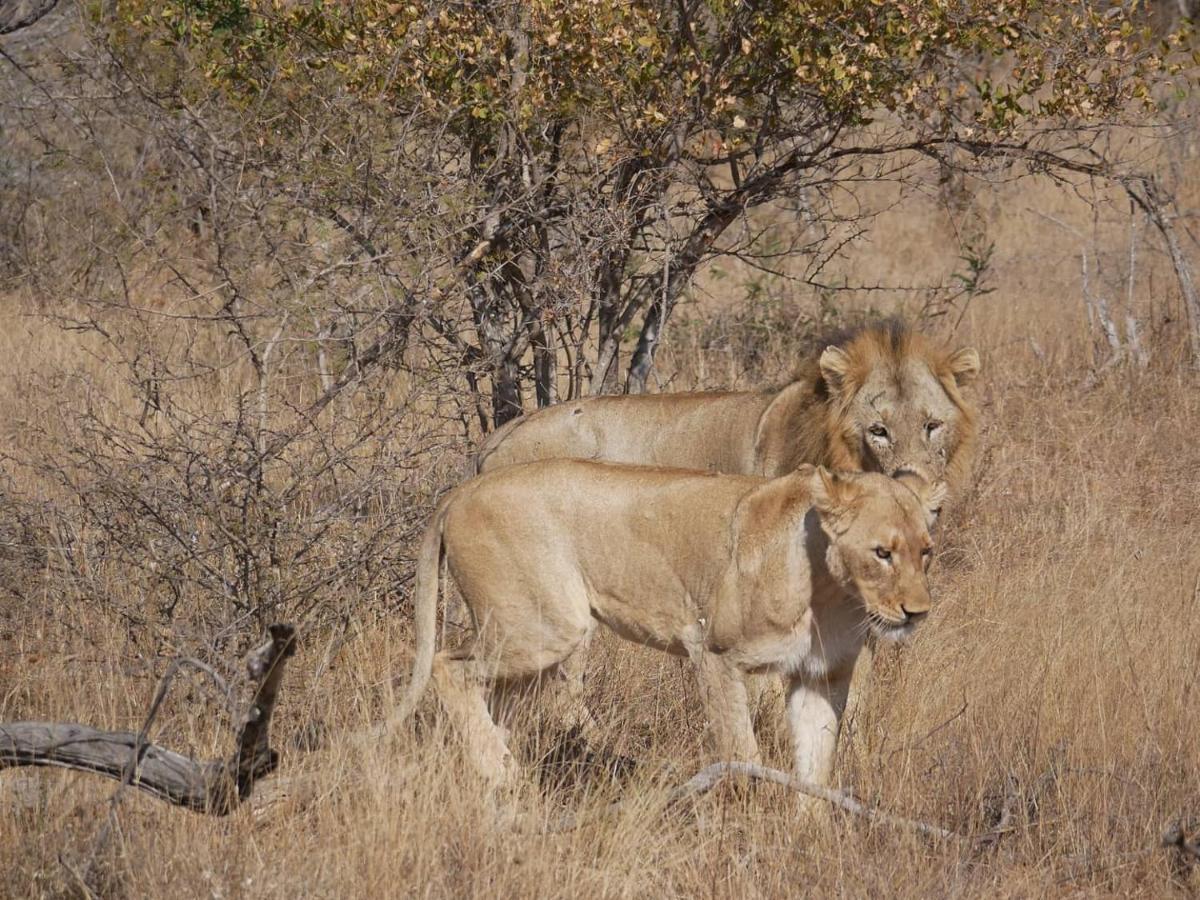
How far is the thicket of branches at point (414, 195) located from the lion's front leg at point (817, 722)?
1997 millimetres

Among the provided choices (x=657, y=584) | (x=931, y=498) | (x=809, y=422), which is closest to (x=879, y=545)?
(x=931, y=498)

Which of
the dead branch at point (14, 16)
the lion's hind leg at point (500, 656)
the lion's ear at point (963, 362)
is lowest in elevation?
the lion's hind leg at point (500, 656)

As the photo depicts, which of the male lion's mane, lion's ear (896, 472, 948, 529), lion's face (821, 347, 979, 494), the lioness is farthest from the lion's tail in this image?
lion's face (821, 347, 979, 494)

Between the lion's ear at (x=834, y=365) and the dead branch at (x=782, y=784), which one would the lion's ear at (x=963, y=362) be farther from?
the dead branch at (x=782, y=784)

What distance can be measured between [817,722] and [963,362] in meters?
2.08

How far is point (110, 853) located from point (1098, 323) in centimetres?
963

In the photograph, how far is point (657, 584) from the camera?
17.4 feet

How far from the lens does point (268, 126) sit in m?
7.60

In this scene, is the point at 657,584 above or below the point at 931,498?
below

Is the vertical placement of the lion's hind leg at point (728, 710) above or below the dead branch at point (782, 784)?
above

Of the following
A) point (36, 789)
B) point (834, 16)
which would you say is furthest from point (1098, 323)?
point (36, 789)

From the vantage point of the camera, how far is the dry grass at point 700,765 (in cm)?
440

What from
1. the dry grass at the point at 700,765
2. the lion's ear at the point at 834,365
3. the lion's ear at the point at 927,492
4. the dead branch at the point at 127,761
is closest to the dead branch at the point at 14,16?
the dry grass at the point at 700,765

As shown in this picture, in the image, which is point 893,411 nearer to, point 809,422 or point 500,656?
point 809,422
